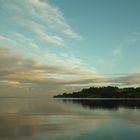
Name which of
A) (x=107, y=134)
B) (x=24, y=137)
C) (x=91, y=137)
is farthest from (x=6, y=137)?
(x=107, y=134)

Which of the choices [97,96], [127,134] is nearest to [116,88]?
[97,96]

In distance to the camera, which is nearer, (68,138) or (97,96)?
(68,138)

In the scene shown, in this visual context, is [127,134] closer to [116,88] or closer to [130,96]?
[130,96]

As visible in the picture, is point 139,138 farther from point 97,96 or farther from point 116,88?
point 97,96

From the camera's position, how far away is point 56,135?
940 inches

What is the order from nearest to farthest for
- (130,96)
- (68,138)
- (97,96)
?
(68,138) → (130,96) → (97,96)

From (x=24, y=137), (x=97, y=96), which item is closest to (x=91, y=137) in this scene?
(x=24, y=137)

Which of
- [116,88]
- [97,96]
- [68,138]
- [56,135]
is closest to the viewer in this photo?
[68,138]

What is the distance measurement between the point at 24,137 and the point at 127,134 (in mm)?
8683

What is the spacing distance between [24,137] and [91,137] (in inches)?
212

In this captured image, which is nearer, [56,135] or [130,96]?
[56,135]

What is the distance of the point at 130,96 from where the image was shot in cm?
16775

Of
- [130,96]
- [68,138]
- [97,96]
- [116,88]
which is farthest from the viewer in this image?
[97,96]

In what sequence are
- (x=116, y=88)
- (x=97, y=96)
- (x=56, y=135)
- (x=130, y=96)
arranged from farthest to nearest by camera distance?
(x=97, y=96), (x=116, y=88), (x=130, y=96), (x=56, y=135)
